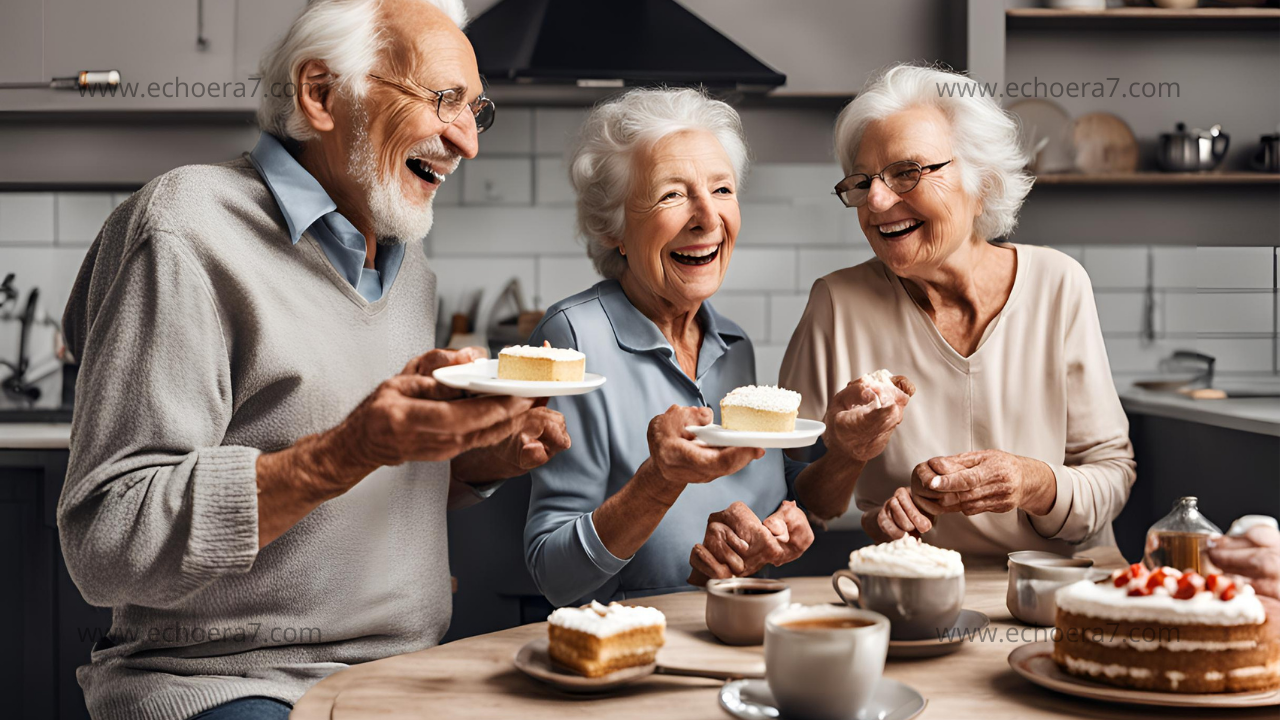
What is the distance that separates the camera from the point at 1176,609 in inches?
42.0

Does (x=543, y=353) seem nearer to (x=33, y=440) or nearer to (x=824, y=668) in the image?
(x=824, y=668)

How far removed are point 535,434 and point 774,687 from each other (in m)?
0.63

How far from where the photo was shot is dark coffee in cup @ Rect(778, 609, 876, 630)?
40.2 inches

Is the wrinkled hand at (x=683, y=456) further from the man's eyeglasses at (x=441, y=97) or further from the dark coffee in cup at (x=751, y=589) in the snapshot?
the man's eyeglasses at (x=441, y=97)

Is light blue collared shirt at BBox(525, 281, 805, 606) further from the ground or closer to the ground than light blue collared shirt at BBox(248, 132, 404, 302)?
closer to the ground

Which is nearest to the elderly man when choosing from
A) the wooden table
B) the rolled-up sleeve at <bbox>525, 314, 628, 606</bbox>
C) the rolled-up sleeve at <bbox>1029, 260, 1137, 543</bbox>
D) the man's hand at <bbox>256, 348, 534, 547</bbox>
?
the man's hand at <bbox>256, 348, 534, 547</bbox>

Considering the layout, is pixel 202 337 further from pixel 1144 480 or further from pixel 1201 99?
pixel 1201 99

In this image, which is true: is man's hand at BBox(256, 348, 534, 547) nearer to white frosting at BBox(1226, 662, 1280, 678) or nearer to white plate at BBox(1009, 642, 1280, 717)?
white plate at BBox(1009, 642, 1280, 717)

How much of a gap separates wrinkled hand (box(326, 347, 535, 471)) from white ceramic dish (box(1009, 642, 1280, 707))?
647 millimetres

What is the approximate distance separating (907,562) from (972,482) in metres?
0.45

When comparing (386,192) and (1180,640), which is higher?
(386,192)

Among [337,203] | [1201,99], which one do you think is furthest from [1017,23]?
[337,203]

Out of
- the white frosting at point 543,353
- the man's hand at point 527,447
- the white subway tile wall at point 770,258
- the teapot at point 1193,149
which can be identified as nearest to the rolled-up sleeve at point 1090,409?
the man's hand at point 527,447

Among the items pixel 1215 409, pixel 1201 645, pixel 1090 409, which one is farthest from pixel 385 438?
pixel 1215 409
